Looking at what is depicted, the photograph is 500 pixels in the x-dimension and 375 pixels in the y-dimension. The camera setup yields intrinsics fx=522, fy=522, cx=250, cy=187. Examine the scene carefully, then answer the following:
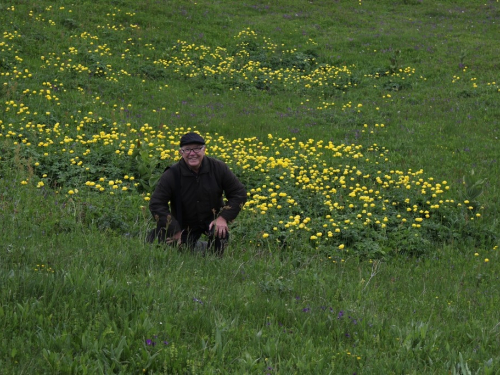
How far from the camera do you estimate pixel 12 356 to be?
10.3ft

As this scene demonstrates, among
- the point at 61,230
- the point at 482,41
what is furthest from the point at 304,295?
the point at 482,41

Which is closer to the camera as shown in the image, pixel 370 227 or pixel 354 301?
pixel 354 301

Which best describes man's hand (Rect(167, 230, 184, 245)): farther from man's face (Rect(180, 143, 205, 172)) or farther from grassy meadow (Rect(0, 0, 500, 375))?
man's face (Rect(180, 143, 205, 172))

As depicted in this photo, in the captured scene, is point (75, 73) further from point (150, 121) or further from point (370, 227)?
point (370, 227)

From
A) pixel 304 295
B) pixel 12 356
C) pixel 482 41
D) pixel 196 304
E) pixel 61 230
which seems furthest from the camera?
pixel 482 41

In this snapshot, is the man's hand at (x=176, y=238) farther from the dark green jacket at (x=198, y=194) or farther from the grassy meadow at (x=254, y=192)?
the grassy meadow at (x=254, y=192)

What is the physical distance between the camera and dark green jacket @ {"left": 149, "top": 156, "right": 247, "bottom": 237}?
627 centimetres

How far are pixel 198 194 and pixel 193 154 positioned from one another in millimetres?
544

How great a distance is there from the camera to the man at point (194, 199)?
6148 millimetres

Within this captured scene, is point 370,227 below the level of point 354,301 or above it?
below

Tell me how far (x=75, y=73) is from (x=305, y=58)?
930cm

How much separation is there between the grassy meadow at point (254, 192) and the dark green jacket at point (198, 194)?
531 millimetres

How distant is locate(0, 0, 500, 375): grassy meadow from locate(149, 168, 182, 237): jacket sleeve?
0.37 metres

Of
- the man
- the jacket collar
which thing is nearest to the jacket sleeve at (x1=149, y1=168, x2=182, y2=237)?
the man
